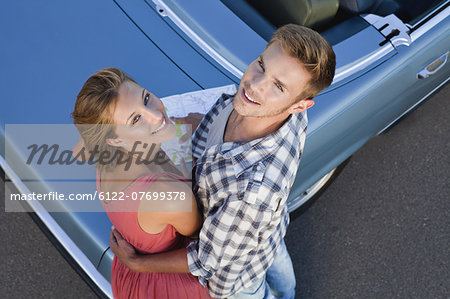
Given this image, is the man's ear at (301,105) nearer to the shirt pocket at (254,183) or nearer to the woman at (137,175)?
the shirt pocket at (254,183)

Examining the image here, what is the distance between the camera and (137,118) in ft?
4.82

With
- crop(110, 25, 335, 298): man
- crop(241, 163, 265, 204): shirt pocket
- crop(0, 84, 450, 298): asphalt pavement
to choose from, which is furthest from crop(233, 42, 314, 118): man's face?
crop(0, 84, 450, 298): asphalt pavement

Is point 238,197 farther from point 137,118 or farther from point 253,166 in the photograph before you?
point 137,118

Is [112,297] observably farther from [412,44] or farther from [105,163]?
[412,44]

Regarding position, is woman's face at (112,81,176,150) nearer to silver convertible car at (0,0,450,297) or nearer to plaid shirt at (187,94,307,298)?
plaid shirt at (187,94,307,298)

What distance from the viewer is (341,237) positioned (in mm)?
2697

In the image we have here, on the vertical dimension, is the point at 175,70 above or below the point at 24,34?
below

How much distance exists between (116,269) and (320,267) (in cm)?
133

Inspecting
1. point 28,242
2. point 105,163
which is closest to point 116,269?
point 105,163

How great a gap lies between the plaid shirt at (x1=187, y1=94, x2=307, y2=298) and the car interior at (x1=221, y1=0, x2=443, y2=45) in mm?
818

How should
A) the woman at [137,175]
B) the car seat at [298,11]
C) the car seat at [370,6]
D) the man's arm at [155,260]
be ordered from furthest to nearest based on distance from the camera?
the car seat at [370,6], the car seat at [298,11], the man's arm at [155,260], the woman at [137,175]

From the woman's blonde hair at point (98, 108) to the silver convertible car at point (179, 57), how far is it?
21.6 inches

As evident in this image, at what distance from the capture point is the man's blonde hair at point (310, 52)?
4.60ft

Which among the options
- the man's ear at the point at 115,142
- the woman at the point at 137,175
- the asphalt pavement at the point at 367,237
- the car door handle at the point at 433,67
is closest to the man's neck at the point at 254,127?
the woman at the point at 137,175
